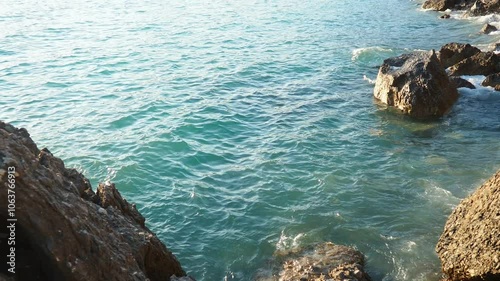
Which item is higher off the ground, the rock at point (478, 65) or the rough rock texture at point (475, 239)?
the rough rock texture at point (475, 239)

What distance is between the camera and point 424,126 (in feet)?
60.6

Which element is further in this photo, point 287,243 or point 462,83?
point 462,83

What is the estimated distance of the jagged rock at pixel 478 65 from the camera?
22.8 meters

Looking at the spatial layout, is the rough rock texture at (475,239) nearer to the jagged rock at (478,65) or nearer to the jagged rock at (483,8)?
the jagged rock at (478,65)

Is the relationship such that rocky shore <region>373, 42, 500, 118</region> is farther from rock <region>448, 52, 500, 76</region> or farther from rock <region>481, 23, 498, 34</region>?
rock <region>481, 23, 498, 34</region>

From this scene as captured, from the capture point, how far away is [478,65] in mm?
23094

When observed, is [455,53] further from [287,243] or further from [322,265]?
[322,265]

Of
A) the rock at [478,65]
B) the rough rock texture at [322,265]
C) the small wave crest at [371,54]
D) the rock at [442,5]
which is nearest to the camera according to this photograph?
the rough rock texture at [322,265]

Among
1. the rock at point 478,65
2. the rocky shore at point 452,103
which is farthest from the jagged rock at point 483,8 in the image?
the rock at point 478,65

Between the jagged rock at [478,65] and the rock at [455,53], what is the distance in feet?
3.03

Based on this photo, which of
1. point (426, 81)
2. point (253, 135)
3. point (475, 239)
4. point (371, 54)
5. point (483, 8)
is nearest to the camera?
point (475, 239)

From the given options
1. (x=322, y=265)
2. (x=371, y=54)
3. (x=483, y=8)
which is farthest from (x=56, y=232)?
(x=483, y=8)

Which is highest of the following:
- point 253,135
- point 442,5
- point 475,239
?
point 475,239

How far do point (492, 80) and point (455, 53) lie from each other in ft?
12.1
